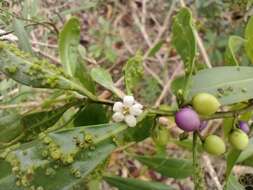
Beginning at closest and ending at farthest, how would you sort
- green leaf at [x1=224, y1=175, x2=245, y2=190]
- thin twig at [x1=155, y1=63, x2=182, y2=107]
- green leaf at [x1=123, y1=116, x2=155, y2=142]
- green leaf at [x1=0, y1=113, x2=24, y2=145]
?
green leaf at [x1=0, y1=113, x2=24, y2=145] < green leaf at [x1=123, y1=116, x2=155, y2=142] < green leaf at [x1=224, y1=175, x2=245, y2=190] < thin twig at [x1=155, y1=63, x2=182, y2=107]

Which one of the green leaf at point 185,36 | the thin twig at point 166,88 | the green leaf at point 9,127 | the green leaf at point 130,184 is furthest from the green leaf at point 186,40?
the thin twig at point 166,88

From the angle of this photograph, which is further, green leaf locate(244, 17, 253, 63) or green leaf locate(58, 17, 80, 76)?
green leaf locate(244, 17, 253, 63)

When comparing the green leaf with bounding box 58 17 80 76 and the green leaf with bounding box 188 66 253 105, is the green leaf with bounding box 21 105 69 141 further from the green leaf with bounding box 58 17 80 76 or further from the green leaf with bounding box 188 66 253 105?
the green leaf with bounding box 188 66 253 105

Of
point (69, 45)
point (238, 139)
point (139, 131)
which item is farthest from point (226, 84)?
point (69, 45)

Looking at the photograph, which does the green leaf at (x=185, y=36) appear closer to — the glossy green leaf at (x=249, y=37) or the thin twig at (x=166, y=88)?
the glossy green leaf at (x=249, y=37)

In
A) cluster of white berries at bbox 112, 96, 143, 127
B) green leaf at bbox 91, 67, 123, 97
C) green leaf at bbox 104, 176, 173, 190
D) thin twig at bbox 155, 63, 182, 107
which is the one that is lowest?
green leaf at bbox 104, 176, 173, 190

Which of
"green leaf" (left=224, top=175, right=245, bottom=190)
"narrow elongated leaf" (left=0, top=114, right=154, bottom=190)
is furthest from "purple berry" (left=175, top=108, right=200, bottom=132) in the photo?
"green leaf" (left=224, top=175, right=245, bottom=190)

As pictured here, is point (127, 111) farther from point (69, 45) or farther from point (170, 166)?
point (170, 166)
